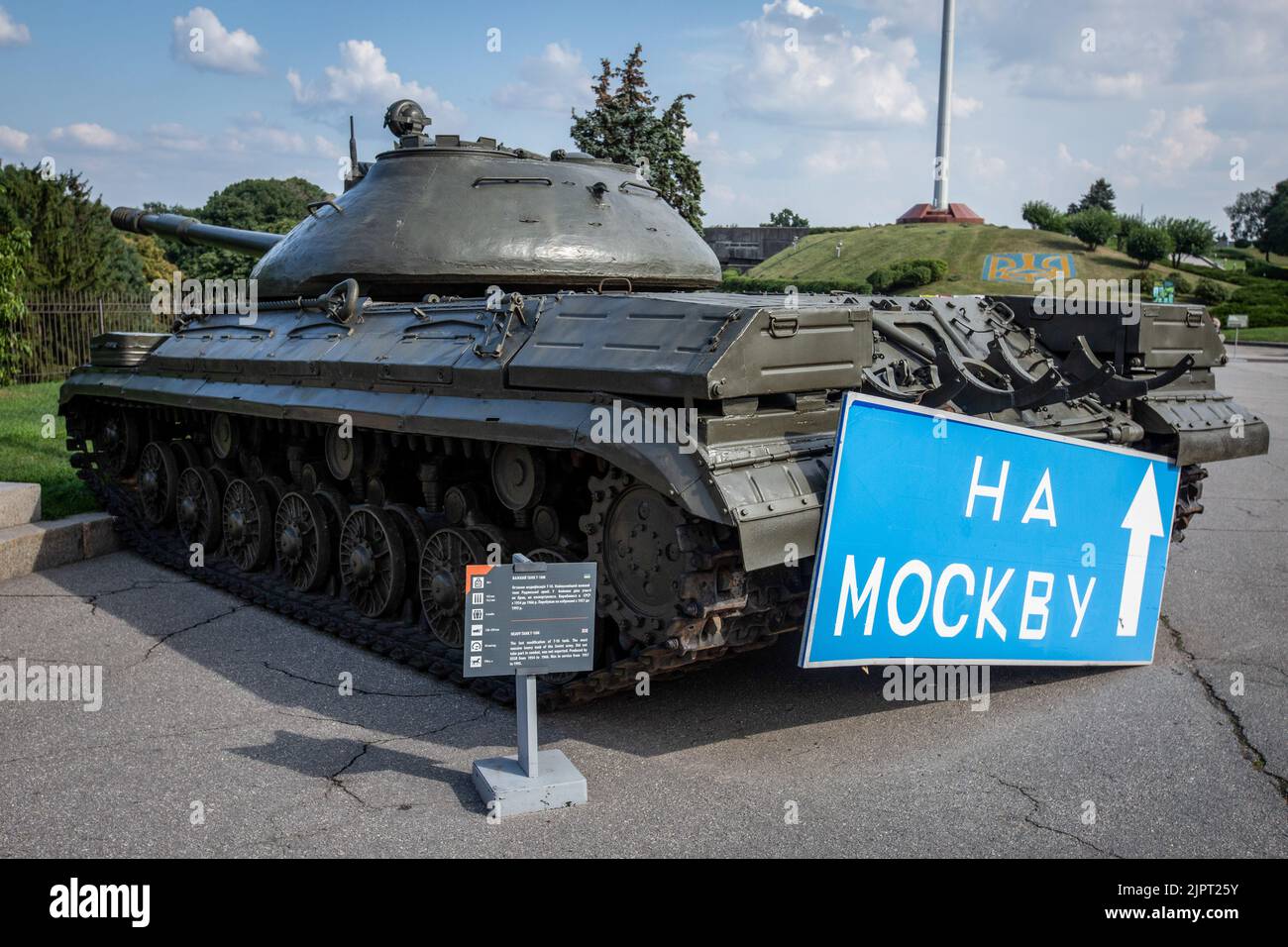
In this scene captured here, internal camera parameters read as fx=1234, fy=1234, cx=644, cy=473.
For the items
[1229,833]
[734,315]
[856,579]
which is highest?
[734,315]

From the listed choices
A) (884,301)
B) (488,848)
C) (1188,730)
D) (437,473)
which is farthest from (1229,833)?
(437,473)

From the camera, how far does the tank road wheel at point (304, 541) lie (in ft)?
26.8

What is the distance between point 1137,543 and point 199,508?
6773 mm

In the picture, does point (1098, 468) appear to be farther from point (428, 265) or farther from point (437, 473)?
point (428, 265)

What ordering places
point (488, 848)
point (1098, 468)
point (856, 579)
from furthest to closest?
point (1098, 468) → point (856, 579) → point (488, 848)

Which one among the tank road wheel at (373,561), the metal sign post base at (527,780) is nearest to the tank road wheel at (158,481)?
the tank road wheel at (373,561)

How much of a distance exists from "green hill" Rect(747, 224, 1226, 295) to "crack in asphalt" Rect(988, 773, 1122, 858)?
37031 mm

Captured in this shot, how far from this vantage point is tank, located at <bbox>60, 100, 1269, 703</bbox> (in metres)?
5.32

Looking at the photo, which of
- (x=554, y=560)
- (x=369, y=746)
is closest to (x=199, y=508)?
(x=554, y=560)

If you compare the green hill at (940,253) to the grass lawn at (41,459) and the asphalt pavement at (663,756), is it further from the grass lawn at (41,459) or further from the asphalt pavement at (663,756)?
the asphalt pavement at (663,756)

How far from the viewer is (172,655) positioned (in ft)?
23.1

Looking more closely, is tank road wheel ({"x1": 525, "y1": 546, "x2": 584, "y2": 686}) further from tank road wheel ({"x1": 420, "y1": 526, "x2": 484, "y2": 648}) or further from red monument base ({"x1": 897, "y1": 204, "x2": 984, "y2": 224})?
red monument base ({"x1": 897, "y1": 204, "x2": 984, "y2": 224})

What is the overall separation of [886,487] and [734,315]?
38.4 inches

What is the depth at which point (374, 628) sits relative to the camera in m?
7.37
